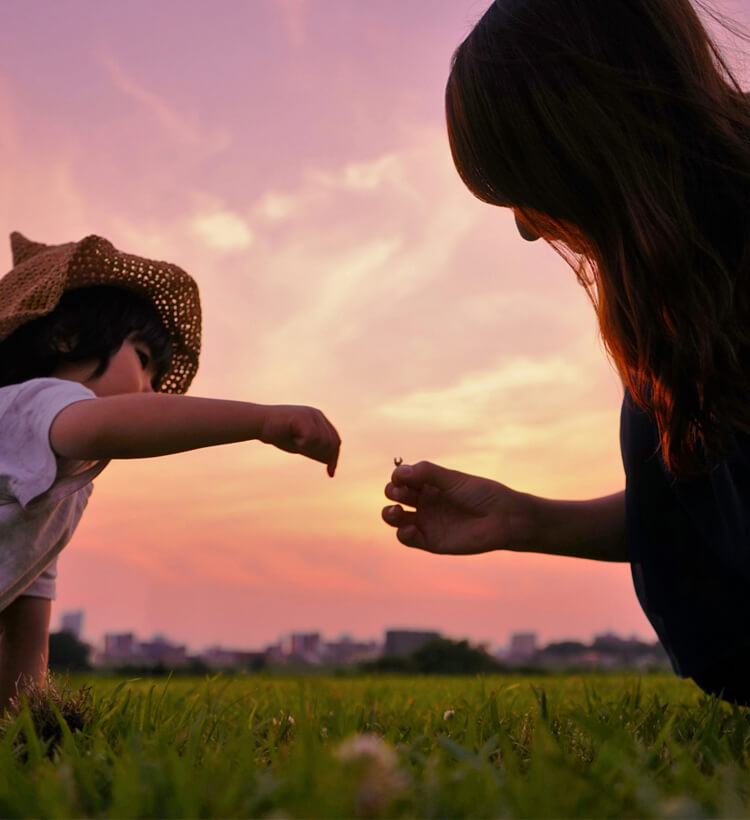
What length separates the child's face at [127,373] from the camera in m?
2.76

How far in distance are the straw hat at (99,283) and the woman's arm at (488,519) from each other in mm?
1231

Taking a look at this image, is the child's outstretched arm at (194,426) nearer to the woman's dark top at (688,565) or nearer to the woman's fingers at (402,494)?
the woman's fingers at (402,494)

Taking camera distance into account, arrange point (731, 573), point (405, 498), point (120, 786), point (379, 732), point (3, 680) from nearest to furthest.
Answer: point (120, 786) → point (379, 732) → point (731, 573) → point (405, 498) → point (3, 680)

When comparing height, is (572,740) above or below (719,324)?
below

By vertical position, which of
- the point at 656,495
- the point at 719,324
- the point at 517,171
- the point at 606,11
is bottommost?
the point at 656,495

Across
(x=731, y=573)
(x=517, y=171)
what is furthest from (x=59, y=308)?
(x=731, y=573)

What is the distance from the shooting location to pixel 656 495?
7.09 feet

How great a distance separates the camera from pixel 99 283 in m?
2.95

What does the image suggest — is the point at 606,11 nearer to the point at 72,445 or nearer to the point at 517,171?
the point at 517,171

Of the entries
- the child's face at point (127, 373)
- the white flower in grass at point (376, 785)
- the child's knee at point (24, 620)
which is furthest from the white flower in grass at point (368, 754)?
the child's knee at point (24, 620)

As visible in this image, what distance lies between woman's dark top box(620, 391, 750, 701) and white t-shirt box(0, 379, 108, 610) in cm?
150

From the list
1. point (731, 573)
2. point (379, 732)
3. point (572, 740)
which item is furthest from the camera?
point (731, 573)

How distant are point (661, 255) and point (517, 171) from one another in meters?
0.48

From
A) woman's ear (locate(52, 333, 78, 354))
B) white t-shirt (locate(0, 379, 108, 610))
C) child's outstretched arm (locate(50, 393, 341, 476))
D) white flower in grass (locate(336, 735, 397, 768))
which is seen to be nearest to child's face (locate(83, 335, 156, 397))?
woman's ear (locate(52, 333, 78, 354))
